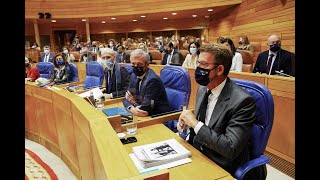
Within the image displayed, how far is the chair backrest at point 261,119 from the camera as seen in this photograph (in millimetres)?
1371

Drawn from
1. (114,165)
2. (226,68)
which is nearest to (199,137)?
(226,68)

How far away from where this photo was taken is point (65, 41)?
46.1ft

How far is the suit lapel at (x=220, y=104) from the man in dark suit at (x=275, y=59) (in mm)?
2217

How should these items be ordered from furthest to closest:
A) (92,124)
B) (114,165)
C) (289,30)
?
(289,30) < (92,124) < (114,165)

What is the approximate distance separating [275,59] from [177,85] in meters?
1.91

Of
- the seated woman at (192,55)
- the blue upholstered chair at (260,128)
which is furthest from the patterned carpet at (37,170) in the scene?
the seated woman at (192,55)

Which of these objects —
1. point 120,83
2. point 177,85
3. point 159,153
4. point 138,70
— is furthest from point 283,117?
point 120,83

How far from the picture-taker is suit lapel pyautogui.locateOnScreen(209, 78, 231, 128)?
1.42 metres

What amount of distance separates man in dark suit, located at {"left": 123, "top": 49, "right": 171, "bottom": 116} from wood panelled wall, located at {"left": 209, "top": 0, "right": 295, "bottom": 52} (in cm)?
464

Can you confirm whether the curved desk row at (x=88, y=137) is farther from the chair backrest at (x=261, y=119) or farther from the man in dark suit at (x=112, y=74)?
the man in dark suit at (x=112, y=74)

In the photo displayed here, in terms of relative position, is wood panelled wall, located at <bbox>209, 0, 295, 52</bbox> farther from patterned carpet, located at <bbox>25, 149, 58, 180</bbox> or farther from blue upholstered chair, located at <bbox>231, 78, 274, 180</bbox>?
patterned carpet, located at <bbox>25, 149, 58, 180</bbox>
